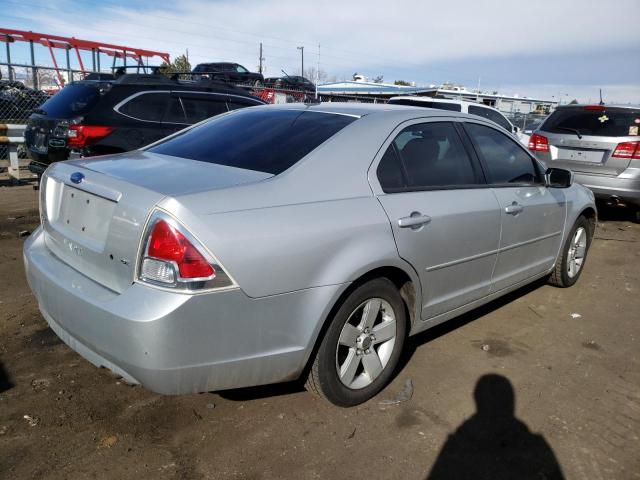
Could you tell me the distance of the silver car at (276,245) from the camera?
2254 mm

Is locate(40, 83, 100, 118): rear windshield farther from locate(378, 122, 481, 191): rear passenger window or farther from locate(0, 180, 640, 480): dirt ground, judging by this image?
locate(378, 122, 481, 191): rear passenger window

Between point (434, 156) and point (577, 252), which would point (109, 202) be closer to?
point (434, 156)

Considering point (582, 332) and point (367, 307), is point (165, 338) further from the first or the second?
point (582, 332)

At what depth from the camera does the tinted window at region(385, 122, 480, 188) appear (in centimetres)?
325

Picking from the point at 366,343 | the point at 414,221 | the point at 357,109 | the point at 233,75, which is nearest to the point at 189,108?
the point at 357,109

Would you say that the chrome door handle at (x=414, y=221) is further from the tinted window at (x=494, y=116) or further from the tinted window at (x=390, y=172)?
the tinted window at (x=494, y=116)

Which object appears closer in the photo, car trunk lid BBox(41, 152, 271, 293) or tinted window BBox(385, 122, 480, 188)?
car trunk lid BBox(41, 152, 271, 293)

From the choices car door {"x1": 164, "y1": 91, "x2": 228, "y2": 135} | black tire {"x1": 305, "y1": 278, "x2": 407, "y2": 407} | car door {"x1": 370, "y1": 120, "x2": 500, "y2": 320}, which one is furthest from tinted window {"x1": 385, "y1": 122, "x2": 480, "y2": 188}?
car door {"x1": 164, "y1": 91, "x2": 228, "y2": 135}

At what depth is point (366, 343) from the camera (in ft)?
9.78

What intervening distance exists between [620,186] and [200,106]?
6189 mm

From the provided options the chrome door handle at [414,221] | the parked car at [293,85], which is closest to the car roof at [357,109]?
the chrome door handle at [414,221]

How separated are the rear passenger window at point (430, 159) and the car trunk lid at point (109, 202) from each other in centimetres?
94

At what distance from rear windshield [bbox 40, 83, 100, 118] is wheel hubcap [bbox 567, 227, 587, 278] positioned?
595cm

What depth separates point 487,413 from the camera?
304 centimetres
